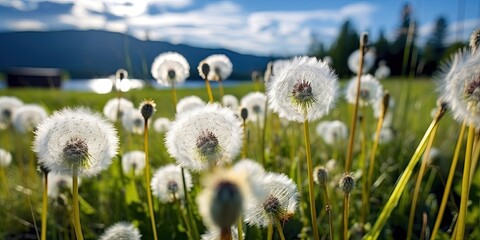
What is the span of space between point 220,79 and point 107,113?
3.89ft

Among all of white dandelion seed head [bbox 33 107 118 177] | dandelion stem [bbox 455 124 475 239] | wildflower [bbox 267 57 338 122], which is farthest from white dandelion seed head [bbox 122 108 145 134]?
dandelion stem [bbox 455 124 475 239]

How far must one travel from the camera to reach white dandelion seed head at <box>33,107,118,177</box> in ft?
4.56

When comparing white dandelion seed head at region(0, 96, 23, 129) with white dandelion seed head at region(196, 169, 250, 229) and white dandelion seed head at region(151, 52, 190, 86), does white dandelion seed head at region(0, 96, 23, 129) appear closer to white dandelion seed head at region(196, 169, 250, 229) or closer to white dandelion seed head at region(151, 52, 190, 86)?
white dandelion seed head at region(151, 52, 190, 86)

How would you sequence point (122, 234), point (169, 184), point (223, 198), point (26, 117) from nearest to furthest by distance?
point (223, 198)
point (122, 234)
point (169, 184)
point (26, 117)

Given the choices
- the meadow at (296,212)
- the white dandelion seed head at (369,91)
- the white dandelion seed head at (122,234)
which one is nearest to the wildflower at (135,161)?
the meadow at (296,212)

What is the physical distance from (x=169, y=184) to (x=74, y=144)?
838mm

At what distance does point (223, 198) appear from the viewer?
0.58 metres

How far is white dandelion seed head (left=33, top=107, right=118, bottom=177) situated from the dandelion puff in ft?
2.54

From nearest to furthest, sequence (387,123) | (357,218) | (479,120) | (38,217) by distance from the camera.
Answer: (479,120) < (357,218) < (38,217) < (387,123)

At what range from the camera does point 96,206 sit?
3.29 m

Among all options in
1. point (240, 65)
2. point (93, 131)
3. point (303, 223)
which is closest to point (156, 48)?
point (240, 65)

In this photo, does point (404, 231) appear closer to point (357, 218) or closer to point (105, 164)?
point (357, 218)

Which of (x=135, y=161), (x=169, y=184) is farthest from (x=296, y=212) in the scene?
(x=135, y=161)

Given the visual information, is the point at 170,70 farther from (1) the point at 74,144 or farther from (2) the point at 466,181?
(2) the point at 466,181
